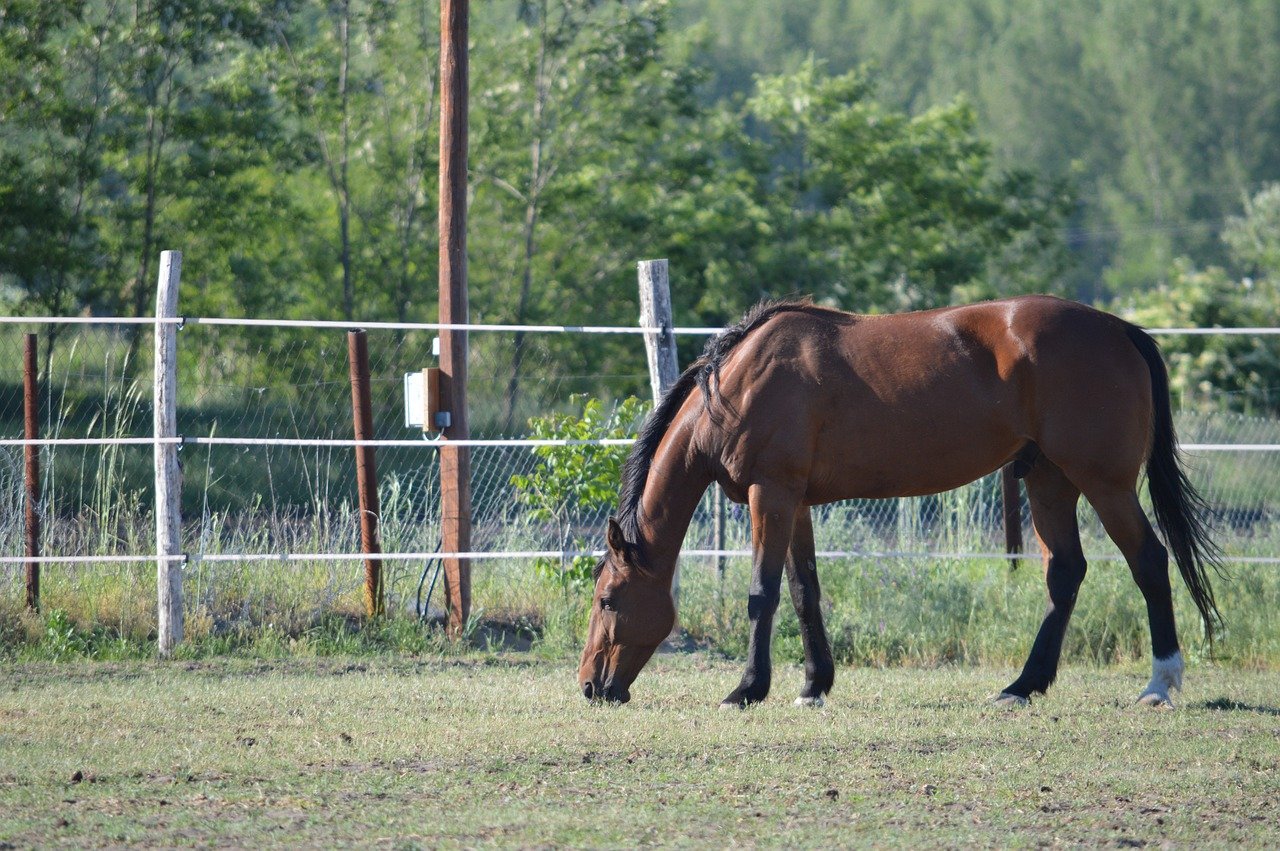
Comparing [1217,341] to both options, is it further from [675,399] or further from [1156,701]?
[675,399]

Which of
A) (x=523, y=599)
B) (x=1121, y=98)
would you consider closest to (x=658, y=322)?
(x=523, y=599)

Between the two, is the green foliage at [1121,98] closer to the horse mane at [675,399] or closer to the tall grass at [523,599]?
the tall grass at [523,599]

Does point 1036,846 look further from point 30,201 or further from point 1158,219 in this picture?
A: point 1158,219

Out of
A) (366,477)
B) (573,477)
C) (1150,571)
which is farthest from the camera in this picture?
(366,477)

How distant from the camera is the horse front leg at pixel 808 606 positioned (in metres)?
6.29

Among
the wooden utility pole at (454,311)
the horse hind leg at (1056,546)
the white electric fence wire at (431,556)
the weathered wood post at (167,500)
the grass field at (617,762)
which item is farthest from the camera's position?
the wooden utility pole at (454,311)

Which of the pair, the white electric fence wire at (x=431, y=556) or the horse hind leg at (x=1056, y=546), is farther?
the white electric fence wire at (x=431, y=556)

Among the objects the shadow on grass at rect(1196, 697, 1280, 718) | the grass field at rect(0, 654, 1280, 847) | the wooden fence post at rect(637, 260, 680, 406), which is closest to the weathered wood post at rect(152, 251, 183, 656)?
the grass field at rect(0, 654, 1280, 847)

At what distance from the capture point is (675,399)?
254 inches

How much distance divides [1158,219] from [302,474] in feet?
195

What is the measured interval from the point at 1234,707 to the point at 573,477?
3822 mm

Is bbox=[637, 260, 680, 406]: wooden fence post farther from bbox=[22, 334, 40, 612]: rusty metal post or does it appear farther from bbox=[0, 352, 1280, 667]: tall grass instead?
bbox=[22, 334, 40, 612]: rusty metal post

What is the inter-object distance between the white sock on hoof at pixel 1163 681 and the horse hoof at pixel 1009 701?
49 cm

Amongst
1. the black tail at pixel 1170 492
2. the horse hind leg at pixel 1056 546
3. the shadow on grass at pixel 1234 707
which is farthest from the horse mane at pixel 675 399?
the shadow on grass at pixel 1234 707
